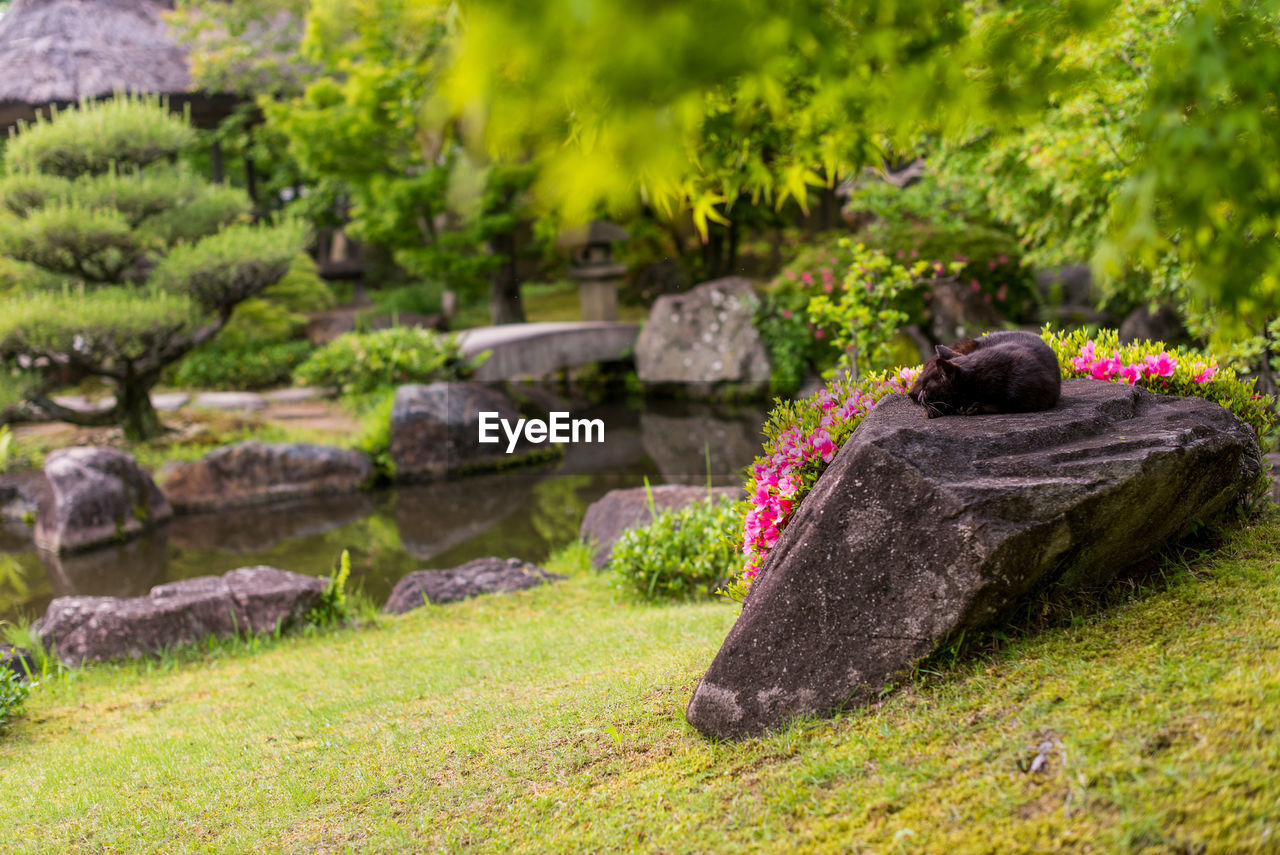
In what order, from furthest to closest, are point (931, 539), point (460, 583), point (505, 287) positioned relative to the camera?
point (505, 287) < point (460, 583) < point (931, 539)

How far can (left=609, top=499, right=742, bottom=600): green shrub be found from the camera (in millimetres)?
6695

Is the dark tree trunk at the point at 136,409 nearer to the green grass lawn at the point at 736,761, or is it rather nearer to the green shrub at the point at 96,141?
the green shrub at the point at 96,141

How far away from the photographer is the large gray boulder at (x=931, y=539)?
282 centimetres

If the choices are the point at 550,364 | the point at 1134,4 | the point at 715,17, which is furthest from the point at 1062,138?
the point at 550,364

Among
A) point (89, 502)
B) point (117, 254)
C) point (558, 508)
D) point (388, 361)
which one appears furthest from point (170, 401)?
point (558, 508)

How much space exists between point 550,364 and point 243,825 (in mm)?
14540

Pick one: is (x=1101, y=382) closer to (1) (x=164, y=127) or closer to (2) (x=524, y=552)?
(2) (x=524, y=552)

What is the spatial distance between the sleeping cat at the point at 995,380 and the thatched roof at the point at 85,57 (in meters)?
19.1

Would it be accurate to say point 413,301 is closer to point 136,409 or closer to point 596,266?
point 596,266

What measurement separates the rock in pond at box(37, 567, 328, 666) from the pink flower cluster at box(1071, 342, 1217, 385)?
17.7 ft

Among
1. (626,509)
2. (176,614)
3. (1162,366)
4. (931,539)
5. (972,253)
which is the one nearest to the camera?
(931,539)

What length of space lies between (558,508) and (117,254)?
7.75 m

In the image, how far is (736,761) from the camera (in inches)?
114

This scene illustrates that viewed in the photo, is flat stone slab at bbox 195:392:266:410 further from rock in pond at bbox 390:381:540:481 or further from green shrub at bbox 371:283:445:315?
green shrub at bbox 371:283:445:315
